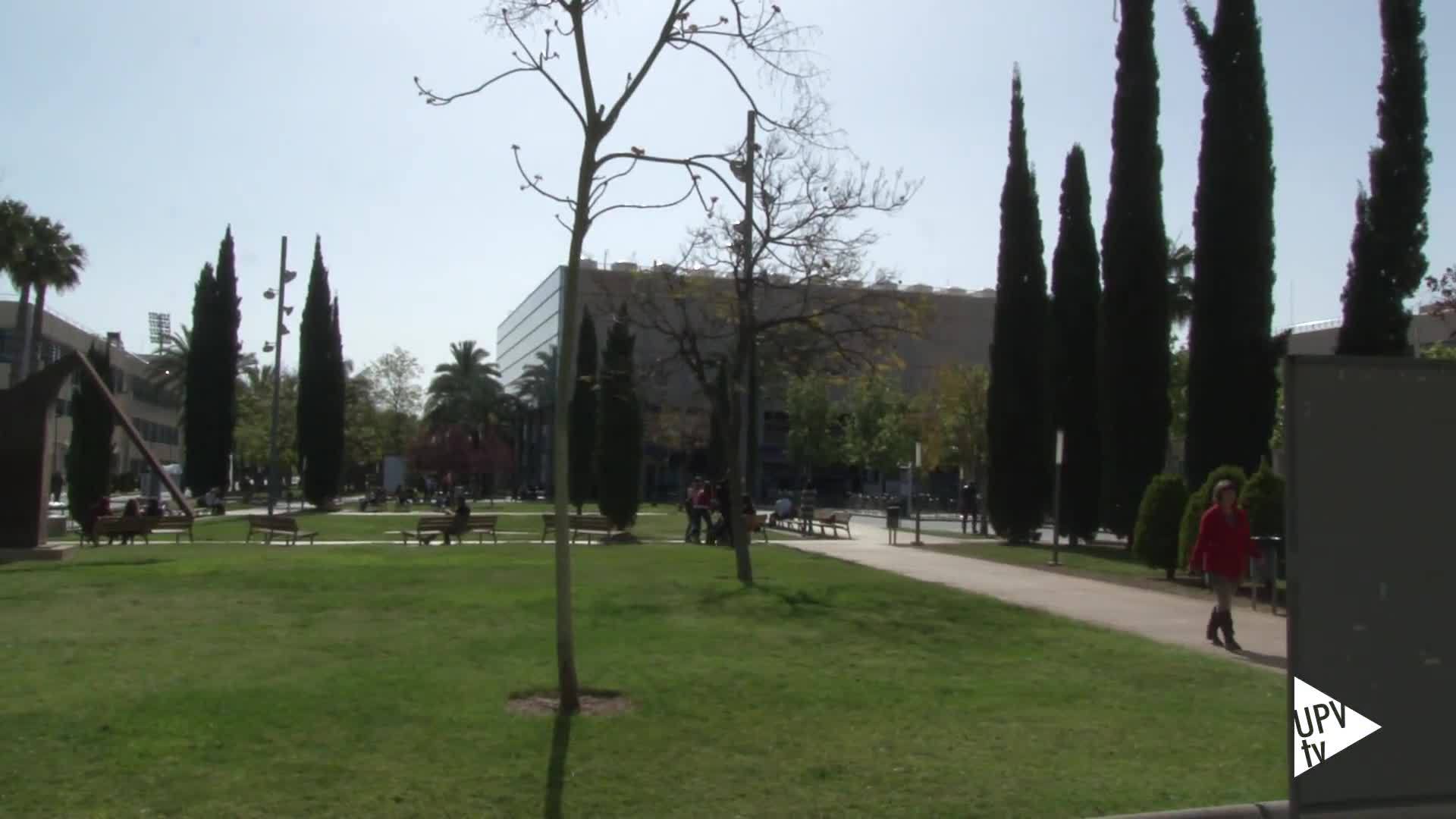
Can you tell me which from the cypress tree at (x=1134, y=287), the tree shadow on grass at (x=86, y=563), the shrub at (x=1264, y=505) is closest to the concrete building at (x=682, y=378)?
the cypress tree at (x=1134, y=287)

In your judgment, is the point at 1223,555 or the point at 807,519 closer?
the point at 1223,555

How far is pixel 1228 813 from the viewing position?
7.08 metres

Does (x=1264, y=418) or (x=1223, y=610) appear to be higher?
(x=1264, y=418)

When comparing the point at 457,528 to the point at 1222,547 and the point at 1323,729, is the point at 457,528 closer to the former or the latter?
the point at 1222,547

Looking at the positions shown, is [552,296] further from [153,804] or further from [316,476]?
[153,804]

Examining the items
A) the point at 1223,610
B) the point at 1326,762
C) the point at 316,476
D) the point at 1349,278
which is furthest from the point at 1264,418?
the point at 316,476

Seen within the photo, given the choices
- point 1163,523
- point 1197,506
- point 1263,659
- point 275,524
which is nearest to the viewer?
point 1263,659

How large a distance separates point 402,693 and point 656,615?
489 cm

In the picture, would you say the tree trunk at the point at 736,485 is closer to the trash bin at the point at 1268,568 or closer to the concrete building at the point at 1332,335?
the trash bin at the point at 1268,568

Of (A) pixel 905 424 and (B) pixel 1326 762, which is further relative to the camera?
(A) pixel 905 424

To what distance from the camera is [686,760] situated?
7.92m

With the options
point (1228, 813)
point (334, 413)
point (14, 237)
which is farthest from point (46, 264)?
point (1228, 813)

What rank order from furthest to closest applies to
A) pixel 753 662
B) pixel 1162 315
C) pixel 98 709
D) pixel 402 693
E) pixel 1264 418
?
pixel 1162 315 → pixel 1264 418 → pixel 753 662 → pixel 402 693 → pixel 98 709

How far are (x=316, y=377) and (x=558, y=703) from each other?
5610cm
